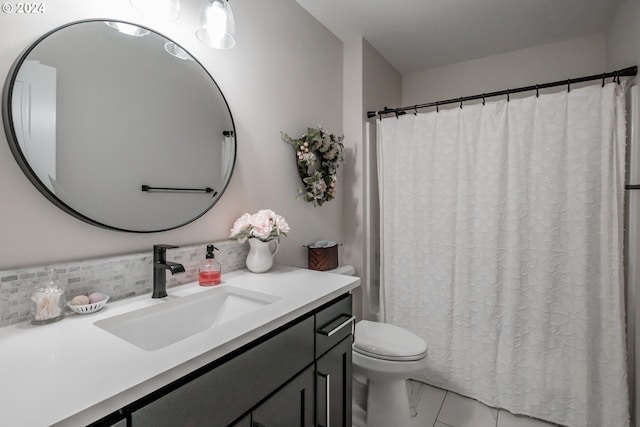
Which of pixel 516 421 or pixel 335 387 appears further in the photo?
pixel 516 421

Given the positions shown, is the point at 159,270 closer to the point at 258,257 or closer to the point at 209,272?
the point at 209,272

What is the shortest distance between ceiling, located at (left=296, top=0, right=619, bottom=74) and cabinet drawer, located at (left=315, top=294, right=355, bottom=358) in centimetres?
179

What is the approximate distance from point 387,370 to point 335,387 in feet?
1.62

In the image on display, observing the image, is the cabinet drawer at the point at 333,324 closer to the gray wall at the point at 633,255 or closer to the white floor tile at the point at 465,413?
the white floor tile at the point at 465,413

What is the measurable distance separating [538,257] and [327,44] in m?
1.91

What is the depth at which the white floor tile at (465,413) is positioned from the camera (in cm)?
180

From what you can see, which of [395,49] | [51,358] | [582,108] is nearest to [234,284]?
[51,358]

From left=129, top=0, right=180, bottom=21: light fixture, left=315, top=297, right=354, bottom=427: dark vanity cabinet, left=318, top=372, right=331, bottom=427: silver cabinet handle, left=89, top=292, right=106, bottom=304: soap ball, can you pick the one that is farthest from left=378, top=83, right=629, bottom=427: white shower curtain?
left=89, top=292, right=106, bottom=304: soap ball

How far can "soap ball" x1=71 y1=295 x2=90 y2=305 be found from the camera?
2.99 ft

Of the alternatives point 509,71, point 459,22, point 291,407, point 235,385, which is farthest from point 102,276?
point 509,71

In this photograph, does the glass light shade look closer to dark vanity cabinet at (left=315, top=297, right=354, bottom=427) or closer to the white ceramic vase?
the white ceramic vase

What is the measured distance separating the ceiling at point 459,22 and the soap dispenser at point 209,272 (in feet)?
5.39

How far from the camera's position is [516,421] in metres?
1.83

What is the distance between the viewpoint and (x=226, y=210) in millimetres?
1478
